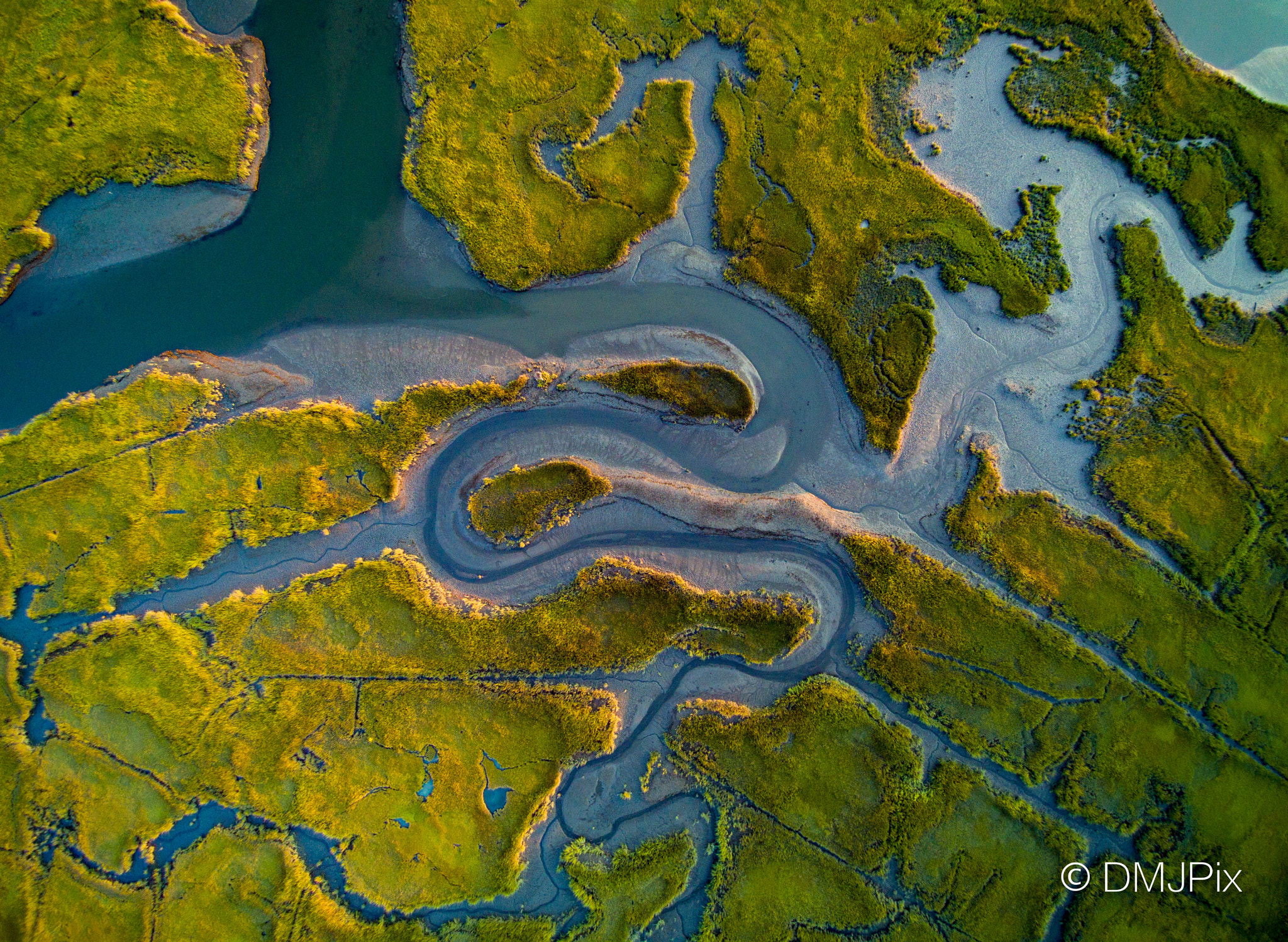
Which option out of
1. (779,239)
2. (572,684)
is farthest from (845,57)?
(572,684)

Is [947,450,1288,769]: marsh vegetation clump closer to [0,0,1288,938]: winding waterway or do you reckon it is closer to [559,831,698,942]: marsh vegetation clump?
[0,0,1288,938]: winding waterway

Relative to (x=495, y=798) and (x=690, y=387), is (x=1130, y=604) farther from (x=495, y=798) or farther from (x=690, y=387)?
(x=495, y=798)

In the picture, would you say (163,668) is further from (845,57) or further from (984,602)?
(845,57)

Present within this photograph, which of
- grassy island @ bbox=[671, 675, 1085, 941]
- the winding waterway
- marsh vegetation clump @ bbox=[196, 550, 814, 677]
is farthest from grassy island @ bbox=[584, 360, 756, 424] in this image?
grassy island @ bbox=[671, 675, 1085, 941]

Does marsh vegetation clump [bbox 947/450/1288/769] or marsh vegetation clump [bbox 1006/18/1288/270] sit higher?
marsh vegetation clump [bbox 1006/18/1288/270]

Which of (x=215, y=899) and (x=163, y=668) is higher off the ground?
(x=163, y=668)

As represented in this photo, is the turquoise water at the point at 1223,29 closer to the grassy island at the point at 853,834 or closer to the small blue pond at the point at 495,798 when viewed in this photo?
the grassy island at the point at 853,834
